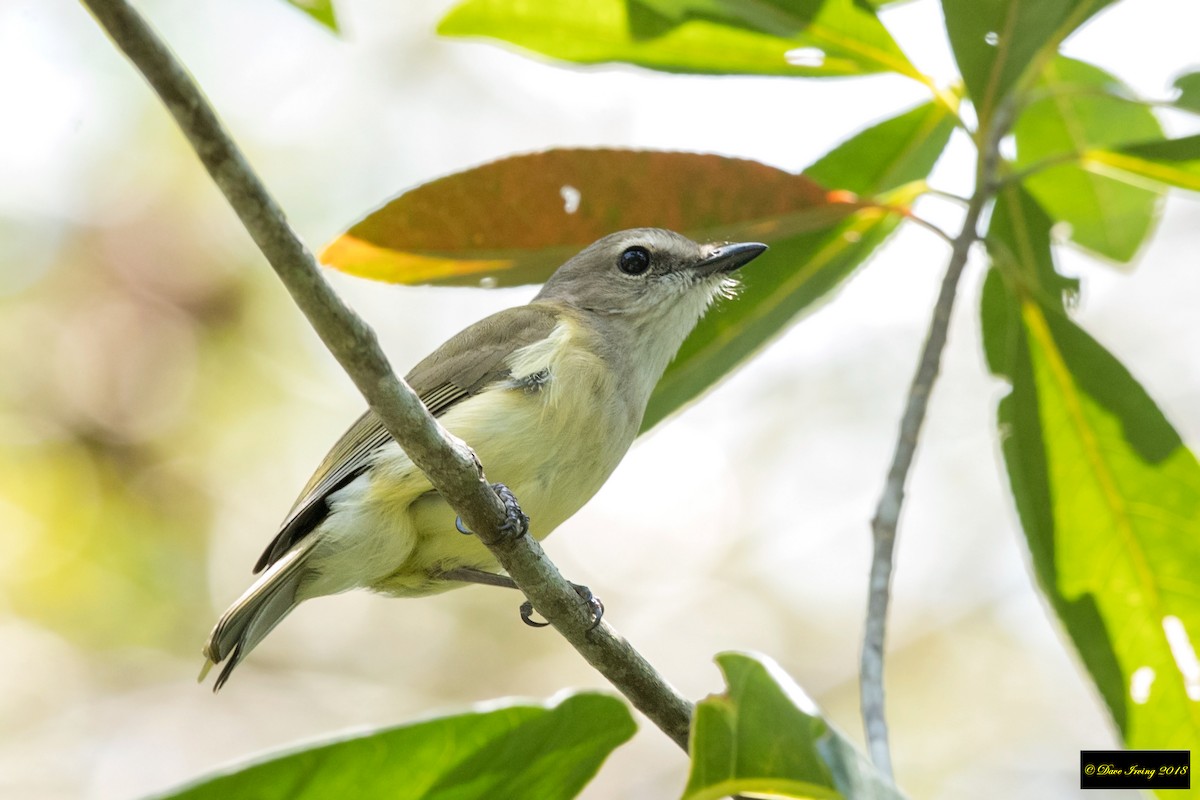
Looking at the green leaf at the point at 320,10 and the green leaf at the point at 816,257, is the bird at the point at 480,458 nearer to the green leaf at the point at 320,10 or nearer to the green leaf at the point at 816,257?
the green leaf at the point at 816,257

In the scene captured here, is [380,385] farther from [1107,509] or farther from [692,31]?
[1107,509]

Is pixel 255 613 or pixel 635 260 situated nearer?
pixel 255 613

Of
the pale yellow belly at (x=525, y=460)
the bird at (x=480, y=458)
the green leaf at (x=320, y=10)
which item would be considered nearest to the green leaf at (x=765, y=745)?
the bird at (x=480, y=458)

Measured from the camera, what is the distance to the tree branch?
1.52m

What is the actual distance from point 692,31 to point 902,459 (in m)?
1.29

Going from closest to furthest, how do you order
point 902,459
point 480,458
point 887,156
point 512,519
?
point 512,519
point 902,459
point 480,458
point 887,156

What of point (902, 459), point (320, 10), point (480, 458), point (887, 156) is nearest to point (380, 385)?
point (320, 10)

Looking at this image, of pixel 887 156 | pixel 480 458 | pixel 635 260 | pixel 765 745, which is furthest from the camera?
pixel 635 260

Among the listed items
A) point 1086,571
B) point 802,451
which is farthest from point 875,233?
point 802,451

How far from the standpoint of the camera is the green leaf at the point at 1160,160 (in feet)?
9.41

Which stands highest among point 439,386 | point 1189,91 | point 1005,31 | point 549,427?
point 1005,31

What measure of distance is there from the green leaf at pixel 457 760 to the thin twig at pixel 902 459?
0.59 m

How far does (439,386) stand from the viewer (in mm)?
3568

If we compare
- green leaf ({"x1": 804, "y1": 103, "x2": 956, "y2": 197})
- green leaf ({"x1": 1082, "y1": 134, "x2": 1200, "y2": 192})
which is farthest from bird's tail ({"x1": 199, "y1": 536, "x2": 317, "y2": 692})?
green leaf ({"x1": 1082, "y1": 134, "x2": 1200, "y2": 192})
